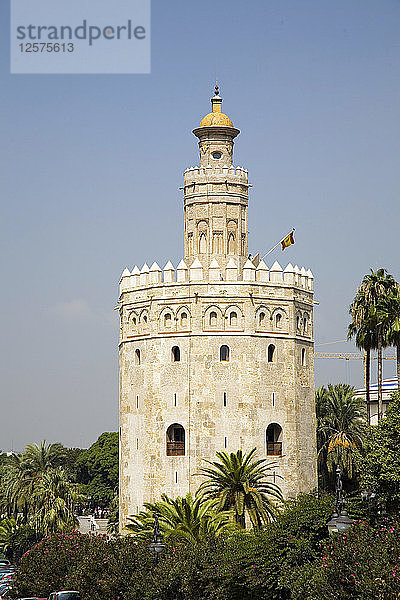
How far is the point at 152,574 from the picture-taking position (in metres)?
32.0

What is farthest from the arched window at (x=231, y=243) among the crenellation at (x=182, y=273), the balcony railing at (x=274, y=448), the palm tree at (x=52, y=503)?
the palm tree at (x=52, y=503)

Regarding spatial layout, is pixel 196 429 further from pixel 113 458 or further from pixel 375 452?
pixel 113 458

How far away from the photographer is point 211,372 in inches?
2067

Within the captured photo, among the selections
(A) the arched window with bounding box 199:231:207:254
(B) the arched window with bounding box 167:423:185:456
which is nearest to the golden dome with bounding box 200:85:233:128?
(A) the arched window with bounding box 199:231:207:254

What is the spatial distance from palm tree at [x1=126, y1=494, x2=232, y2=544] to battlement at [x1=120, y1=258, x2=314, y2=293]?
1194 cm

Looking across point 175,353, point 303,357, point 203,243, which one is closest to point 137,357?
point 175,353

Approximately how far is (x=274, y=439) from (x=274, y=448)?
1.88 ft

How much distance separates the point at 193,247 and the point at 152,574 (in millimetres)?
27131

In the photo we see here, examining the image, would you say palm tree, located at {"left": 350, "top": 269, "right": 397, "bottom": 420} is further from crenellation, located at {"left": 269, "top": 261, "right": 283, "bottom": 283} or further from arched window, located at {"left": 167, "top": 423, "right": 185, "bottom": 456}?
arched window, located at {"left": 167, "top": 423, "right": 185, "bottom": 456}

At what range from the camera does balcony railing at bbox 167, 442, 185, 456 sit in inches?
2056

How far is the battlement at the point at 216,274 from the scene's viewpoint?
175 feet

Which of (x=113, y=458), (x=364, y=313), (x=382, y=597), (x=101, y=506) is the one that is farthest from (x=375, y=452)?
(x=101, y=506)

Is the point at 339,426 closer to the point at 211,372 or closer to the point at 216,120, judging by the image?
the point at 211,372

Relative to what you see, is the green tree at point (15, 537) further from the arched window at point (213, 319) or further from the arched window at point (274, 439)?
the arched window at point (213, 319)
